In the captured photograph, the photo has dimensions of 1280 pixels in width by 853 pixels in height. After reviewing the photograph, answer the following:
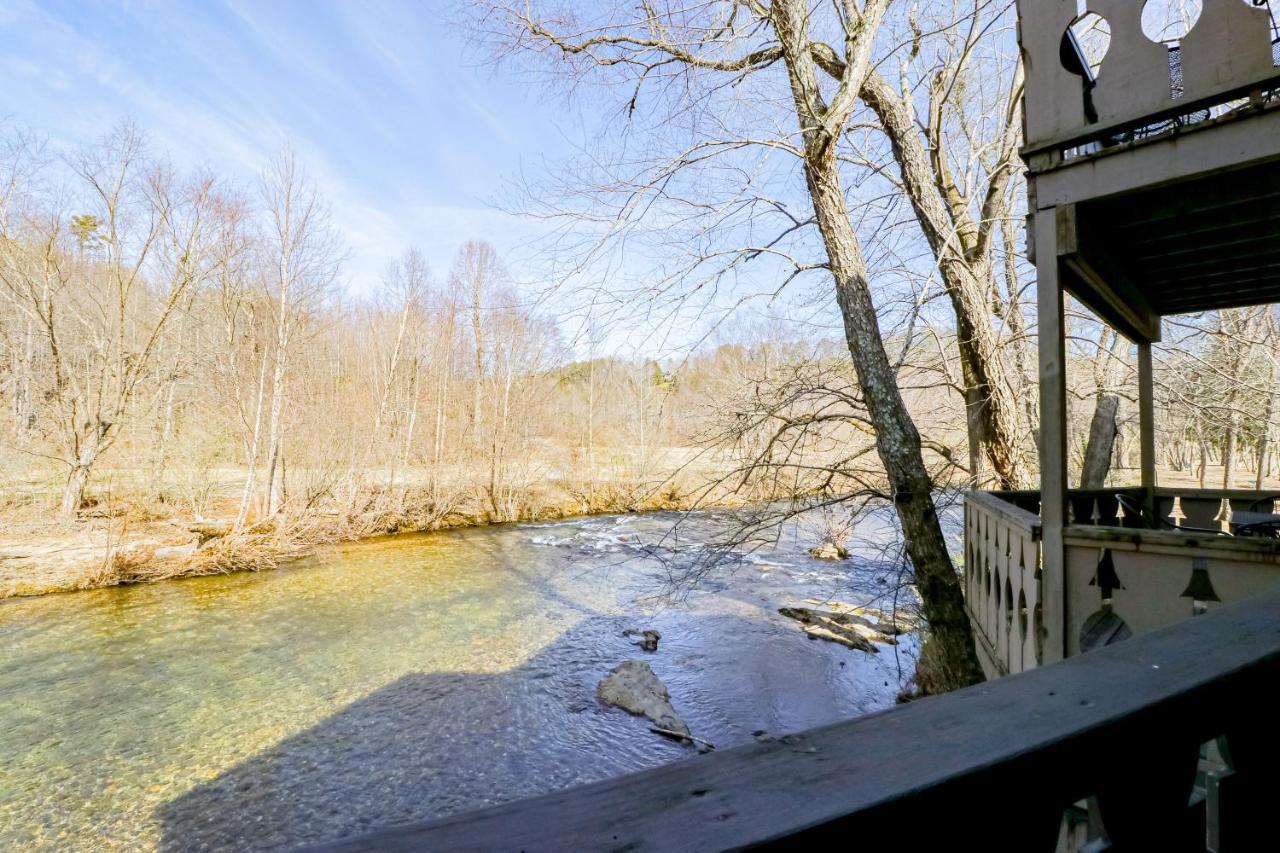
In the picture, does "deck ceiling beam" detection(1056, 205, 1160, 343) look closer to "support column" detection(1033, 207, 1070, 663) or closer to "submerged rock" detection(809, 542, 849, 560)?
"support column" detection(1033, 207, 1070, 663)

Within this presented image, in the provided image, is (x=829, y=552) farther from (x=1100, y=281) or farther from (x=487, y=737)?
(x=1100, y=281)

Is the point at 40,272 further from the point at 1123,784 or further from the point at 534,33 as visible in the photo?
the point at 1123,784

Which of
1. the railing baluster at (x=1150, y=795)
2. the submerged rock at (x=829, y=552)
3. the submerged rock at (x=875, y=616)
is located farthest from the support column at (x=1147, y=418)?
the submerged rock at (x=829, y=552)

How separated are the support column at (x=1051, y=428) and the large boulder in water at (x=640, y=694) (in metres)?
4.44

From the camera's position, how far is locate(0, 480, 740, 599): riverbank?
35.7ft

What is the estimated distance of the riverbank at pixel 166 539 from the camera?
1087 centimetres

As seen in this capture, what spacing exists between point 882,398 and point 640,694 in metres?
4.44

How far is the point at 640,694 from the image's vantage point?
721 centimetres

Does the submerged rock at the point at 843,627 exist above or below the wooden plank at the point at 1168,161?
below

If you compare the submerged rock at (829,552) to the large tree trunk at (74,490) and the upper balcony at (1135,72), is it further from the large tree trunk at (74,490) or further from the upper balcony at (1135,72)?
the large tree trunk at (74,490)

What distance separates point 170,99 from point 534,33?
13986 millimetres

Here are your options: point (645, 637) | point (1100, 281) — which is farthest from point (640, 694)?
point (1100, 281)

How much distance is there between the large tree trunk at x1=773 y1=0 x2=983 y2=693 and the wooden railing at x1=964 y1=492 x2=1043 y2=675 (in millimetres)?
245

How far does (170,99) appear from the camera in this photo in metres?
14.5
